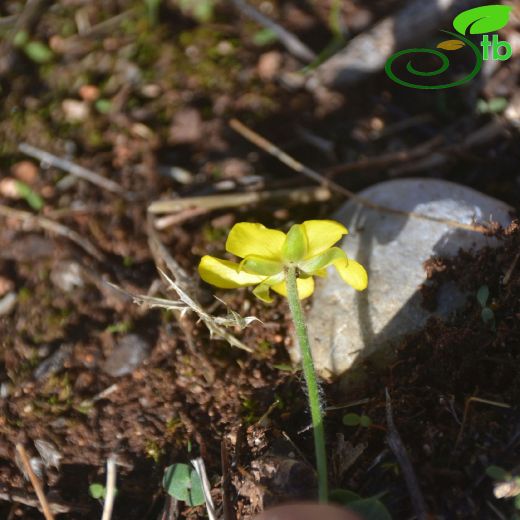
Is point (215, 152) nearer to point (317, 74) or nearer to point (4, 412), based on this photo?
point (317, 74)

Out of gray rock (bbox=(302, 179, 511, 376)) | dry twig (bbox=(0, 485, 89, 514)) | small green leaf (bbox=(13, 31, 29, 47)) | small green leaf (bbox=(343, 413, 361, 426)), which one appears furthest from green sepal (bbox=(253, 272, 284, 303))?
small green leaf (bbox=(13, 31, 29, 47))

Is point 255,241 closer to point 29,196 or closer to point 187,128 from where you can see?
point 187,128

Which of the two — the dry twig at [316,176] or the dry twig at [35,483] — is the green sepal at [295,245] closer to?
the dry twig at [316,176]

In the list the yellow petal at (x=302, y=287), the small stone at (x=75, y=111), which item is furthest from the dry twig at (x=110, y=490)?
the small stone at (x=75, y=111)

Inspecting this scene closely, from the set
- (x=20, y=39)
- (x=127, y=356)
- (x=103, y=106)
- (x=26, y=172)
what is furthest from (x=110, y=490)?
(x=20, y=39)

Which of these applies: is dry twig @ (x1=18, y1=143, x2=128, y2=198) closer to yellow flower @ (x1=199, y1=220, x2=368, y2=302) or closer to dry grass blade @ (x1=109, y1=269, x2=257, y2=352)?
dry grass blade @ (x1=109, y1=269, x2=257, y2=352)
